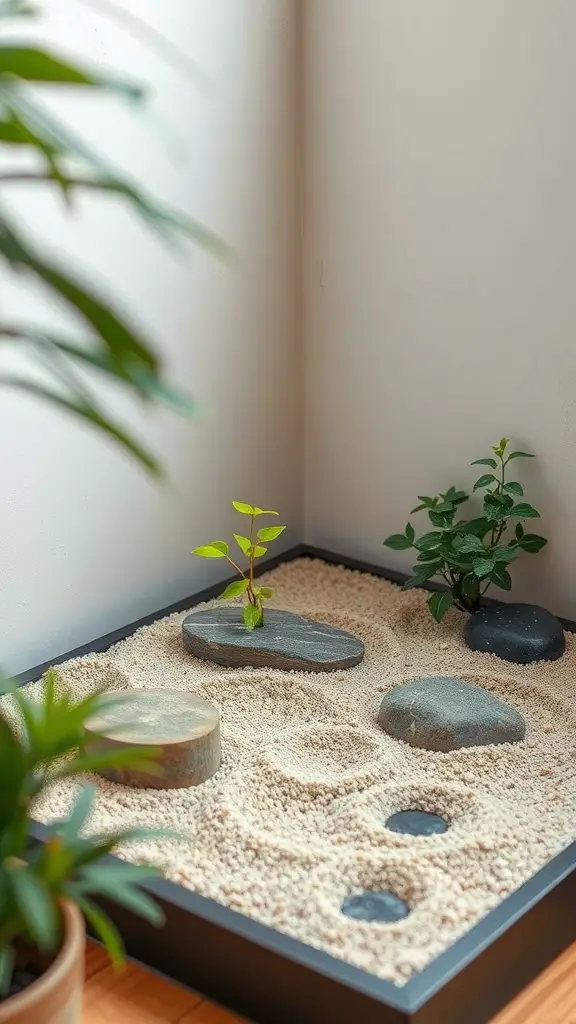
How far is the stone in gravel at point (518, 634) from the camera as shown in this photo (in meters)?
2.87

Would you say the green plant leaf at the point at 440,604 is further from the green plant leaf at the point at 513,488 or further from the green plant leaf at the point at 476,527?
the green plant leaf at the point at 513,488

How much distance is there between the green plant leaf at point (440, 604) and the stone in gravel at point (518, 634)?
70mm

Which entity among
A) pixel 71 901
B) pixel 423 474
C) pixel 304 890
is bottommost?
pixel 304 890

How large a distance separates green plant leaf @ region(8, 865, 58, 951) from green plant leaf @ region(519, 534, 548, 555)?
1.78 m

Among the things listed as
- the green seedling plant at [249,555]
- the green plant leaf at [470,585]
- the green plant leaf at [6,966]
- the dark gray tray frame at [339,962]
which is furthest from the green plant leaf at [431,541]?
the green plant leaf at [6,966]

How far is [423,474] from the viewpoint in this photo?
330 cm

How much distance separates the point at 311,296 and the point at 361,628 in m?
0.93

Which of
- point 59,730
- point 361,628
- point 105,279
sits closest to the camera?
point 59,730

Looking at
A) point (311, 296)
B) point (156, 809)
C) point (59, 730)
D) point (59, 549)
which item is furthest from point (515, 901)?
point (311, 296)

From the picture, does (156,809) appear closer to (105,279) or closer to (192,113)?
(105,279)

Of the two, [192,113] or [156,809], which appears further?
[192,113]

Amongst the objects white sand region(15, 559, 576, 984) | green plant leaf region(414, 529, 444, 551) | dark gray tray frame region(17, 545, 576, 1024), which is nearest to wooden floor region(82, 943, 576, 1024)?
dark gray tray frame region(17, 545, 576, 1024)

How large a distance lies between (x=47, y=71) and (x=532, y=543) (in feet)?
6.79

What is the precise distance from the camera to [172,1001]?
2.06 m
